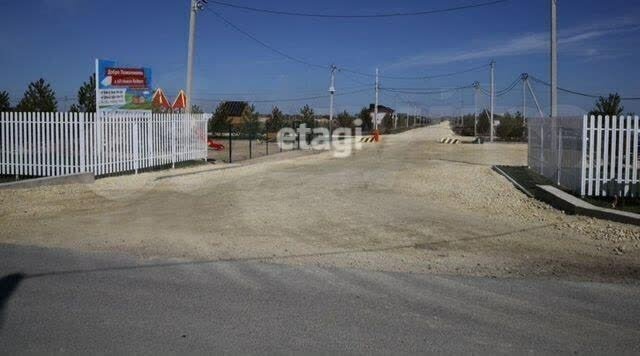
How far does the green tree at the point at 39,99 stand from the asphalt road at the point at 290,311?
111 ft

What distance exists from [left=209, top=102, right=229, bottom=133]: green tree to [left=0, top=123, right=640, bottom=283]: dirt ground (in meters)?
37.2

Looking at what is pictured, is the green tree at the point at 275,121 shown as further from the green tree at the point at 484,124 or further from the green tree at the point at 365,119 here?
the green tree at the point at 484,124

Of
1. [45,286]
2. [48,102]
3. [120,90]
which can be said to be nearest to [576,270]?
[45,286]

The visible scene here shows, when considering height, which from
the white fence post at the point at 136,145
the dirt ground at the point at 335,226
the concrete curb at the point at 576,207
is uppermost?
the white fence post at the point at 136,145

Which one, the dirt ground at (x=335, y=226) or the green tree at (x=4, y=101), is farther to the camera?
the green tree at (x=4, y=101)

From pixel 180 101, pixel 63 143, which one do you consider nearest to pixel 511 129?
pixel 180 101

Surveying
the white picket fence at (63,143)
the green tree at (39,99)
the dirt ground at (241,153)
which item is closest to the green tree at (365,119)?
the dirt ground at (241,153)

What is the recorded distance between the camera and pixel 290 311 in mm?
5793

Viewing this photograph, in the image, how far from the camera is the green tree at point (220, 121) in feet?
179

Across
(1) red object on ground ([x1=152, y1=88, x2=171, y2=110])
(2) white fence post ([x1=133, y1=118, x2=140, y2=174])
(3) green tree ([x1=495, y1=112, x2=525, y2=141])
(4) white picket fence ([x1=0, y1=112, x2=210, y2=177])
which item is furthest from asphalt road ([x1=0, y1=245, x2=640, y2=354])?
(3) green tree ([x1=495, y1=112, x2=525, y2=141])

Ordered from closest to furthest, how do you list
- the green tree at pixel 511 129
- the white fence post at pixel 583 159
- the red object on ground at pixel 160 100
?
the white fence post at pixel 583 159
the red object on ground at pixel 160 100
the green tree at pixel 511 129

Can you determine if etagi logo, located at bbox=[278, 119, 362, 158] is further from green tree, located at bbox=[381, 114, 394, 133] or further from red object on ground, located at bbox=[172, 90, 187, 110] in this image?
green tree, located at bbox=[381, 114, 394, 133]

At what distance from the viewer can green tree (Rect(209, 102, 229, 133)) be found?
179 ft

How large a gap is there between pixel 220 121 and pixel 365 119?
28154mm
